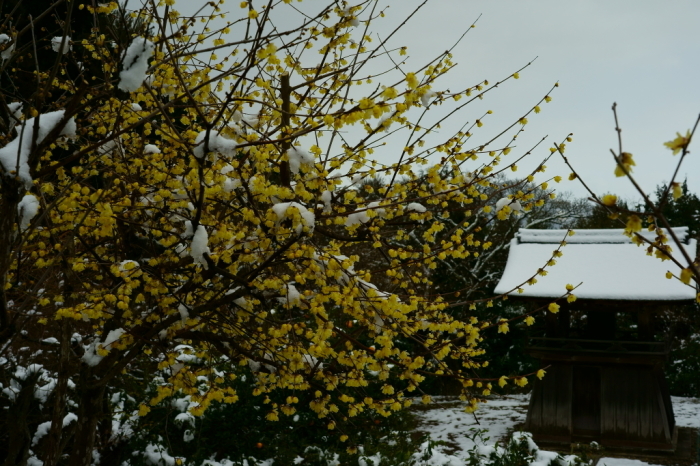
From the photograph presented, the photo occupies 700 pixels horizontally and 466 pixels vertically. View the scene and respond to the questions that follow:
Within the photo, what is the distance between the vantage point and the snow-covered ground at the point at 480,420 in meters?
10.5

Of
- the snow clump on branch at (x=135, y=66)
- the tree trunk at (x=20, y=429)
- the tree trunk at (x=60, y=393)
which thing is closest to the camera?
the snow clump on branch at (x=135, y=66)

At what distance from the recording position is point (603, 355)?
10633 mm

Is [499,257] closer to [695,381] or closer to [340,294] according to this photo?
[695,381]

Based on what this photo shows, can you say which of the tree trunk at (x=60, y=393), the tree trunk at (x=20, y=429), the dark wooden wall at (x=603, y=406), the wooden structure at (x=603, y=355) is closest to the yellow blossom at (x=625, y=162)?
the tree trunk at (x=60, y=393)

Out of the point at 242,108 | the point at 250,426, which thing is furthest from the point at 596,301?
the point at 242,108

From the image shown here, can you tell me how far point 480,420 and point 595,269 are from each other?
415cm

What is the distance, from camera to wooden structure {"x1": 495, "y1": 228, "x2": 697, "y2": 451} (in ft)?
33.8

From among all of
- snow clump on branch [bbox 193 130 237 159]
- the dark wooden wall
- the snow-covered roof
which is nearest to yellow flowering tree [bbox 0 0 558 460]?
snow clump on branch [bbox 193 130 237 159]

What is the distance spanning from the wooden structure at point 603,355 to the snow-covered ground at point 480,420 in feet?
3.61

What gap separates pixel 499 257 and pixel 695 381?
6.44 m

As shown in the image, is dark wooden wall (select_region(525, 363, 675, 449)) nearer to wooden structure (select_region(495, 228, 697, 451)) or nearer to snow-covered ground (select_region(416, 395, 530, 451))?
wooden structure (select_region(495, 228, 697, 451))

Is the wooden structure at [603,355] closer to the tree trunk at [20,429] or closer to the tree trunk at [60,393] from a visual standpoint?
the tree trunk at [20,429]

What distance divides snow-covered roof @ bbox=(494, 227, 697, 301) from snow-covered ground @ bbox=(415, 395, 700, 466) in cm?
273

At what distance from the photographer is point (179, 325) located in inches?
161
